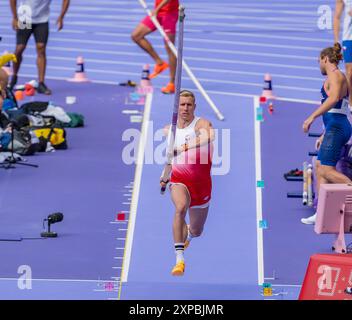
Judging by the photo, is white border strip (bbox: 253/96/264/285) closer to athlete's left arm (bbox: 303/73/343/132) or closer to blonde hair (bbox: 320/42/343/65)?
athlete's left arm (bbox: 303/73/343/132)

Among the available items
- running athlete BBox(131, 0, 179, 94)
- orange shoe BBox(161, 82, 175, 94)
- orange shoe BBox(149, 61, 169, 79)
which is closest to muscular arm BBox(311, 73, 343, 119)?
running athlete BBox(131, 0, 179, 94)

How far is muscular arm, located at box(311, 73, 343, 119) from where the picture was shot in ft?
49.8

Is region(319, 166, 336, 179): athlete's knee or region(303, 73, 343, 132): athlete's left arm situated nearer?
region(303, 73, 343, 132): athlete's left arm

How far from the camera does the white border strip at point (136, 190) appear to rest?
1486cm

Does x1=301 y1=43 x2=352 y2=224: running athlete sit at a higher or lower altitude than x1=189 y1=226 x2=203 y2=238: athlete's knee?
higher

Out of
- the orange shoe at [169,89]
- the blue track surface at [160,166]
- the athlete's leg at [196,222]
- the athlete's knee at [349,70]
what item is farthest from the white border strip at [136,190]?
the athlete's knee at [349,70]

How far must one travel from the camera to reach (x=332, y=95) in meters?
15.2

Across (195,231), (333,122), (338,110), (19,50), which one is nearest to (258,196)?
(333,122)

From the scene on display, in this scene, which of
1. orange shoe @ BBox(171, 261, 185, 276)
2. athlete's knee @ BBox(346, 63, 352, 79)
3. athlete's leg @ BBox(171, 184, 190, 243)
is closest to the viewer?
orange shoe @ BBox(171, 261, 185, 276)

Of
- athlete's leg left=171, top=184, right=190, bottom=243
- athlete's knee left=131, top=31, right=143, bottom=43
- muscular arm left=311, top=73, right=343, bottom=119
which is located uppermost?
athlete's knee left=131, top=31, right=143, bottom=43

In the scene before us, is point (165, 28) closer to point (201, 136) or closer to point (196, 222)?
point (196, 222)

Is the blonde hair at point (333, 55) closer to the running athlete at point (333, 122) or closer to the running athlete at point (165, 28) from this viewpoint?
the running athlete at point (333, 122)

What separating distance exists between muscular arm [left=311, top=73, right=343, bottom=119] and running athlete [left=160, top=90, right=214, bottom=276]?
1.63m
